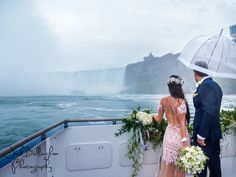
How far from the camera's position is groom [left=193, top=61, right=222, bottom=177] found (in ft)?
6.91

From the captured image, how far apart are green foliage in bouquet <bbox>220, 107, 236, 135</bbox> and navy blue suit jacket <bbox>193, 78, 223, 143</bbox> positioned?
77 cm

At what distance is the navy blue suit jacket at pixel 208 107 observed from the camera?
2.10 m

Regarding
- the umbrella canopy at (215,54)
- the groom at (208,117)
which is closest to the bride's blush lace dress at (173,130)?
the groom at (208,117)

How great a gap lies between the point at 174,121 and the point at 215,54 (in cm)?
71

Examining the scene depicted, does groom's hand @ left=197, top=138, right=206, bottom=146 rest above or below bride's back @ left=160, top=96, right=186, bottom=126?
below

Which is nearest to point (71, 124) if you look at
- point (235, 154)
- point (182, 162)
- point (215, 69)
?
point (182, 162)

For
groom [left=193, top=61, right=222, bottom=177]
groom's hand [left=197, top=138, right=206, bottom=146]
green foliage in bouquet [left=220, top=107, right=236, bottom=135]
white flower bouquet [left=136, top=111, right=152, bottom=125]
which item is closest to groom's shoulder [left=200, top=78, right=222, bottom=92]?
groom [left=193, top=61, right=222, bottom=177]

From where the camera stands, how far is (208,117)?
2096 millimetres

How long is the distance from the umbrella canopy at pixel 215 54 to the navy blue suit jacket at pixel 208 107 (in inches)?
7.5

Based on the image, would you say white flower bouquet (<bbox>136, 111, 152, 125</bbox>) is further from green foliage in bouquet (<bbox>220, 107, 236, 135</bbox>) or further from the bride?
green foliage in bouquet (<bbox>220, 107, 236, 135</bbox>)

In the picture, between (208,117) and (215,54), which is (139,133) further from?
(215,54)

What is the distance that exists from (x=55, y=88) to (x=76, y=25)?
13.3 meters

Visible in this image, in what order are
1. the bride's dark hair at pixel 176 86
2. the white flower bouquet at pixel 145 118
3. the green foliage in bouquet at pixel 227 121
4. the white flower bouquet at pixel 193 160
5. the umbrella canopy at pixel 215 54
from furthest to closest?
the green foliage in bouquet at pixel 227 121
the white flower bouquet at pixel 145 118
the umbrella canopy at pixel 215 54
the bride's dark hair at pixel 176 86
the white flower bouquet at pixel 193 160

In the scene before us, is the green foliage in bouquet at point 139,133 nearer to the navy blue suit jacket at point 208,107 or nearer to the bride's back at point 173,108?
the bride's back at point 173,108
